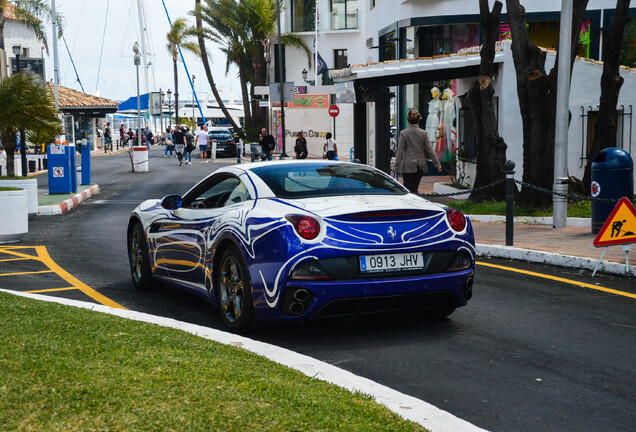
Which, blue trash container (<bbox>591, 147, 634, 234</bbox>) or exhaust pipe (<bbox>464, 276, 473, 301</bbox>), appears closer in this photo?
exhaust pipe (<bbox>464, 276, 473, 301</bbox>)

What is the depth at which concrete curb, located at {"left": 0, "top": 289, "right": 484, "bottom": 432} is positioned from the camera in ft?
14.4

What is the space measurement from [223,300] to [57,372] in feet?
7.85

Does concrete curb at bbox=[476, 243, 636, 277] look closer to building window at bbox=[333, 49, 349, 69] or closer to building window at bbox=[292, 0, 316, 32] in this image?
building window at bbox=[333, 49, 349, 69]

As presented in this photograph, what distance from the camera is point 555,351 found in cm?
615

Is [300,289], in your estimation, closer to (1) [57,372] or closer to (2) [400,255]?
(2) [400,255]

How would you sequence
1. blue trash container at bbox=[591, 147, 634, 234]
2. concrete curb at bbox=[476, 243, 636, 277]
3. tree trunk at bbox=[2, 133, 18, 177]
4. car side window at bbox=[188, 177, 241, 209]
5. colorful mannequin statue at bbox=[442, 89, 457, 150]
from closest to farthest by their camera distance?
car side window at bbox=[188, 177, 241, 209] < concrete curb at bbox=[476, 243, 636, 277] < blue trash container at bbox=[591, 147, 634, 234] < tree trunk at bbox=[2, 133, 18, 177] < colorful mannequin statue at bbox=[442, 89, 457, 150]

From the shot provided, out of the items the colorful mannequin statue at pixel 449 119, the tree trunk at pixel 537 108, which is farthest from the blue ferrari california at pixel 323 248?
the colorful mannequin statue at pixel 449 119

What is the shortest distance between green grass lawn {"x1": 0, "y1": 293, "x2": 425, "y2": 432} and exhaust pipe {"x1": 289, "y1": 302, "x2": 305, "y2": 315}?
0.64 metres

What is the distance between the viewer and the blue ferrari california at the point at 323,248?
243 inches

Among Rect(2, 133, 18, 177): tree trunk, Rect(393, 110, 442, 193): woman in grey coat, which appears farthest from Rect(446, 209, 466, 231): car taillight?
Rect(2, 133, 18, 177): tree trunk

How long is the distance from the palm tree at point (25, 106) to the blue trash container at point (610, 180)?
1165 centimetres

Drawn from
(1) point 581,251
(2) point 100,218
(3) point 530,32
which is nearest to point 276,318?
(1) point 581,251

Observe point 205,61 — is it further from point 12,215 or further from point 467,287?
point 467,287

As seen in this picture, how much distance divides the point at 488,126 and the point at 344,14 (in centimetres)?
4061
